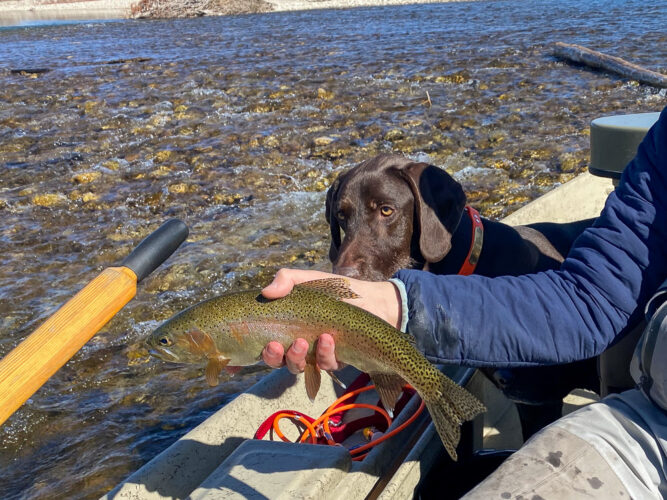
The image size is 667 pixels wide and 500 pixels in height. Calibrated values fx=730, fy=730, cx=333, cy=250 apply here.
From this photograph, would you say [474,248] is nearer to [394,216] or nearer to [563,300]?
[394,216]

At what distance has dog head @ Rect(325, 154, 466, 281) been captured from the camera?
4535 mm

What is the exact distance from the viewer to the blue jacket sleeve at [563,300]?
8.57ft

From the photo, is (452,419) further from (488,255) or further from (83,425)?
(83,425)

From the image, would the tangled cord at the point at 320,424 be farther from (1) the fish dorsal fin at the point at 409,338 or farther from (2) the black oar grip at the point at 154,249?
(2) the black oar grip at the point at 154,249

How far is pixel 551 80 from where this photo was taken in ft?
53.2

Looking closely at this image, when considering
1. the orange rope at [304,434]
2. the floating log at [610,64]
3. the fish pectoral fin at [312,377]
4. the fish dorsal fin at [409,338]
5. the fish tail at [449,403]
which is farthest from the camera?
the floating log at [610,64]

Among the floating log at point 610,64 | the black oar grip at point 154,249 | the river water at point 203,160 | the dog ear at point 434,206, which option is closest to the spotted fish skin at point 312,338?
the black oar grip at point 154,249

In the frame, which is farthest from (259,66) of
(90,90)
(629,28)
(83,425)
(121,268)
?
(121,268)

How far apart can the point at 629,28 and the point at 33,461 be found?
23.6 m

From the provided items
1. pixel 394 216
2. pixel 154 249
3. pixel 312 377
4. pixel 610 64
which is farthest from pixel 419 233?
pixel 610 64

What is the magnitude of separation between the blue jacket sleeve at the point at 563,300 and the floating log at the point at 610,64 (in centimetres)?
1292

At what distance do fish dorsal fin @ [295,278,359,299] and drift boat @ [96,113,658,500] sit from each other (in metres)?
0.81

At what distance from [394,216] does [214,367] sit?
2337mm

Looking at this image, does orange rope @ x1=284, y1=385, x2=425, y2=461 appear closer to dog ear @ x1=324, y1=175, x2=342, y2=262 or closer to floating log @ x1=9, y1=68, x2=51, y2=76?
dog ear @ x1=324, y1=175, x2=342, y2=262
